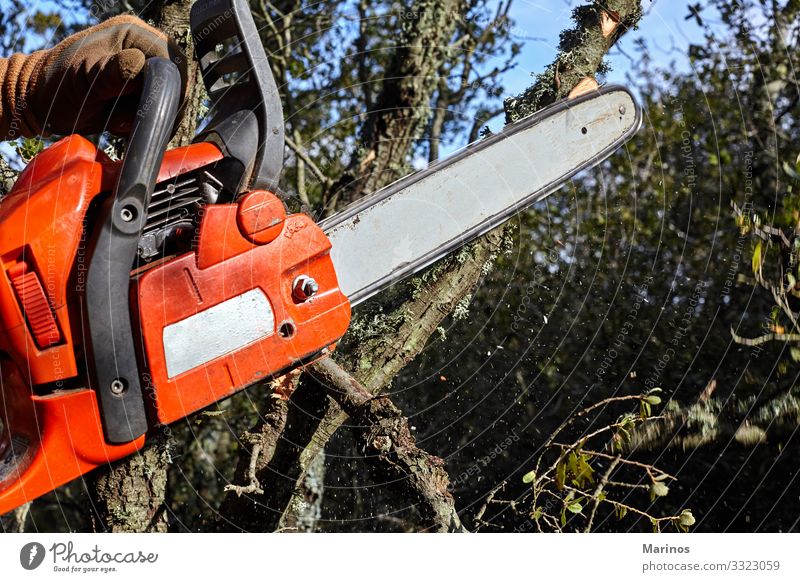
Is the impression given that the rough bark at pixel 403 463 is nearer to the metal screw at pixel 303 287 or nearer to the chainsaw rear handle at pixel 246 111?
the metal screw at pixel 303 287

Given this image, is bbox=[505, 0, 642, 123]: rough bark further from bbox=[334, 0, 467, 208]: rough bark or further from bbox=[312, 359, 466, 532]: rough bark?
bbox=[334, 0, 467, 208]: rough bark

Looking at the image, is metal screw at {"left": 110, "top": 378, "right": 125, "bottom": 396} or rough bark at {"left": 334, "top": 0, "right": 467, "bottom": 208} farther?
rough bark at {"left": 334, "top": 0, "right": 467, "bottom": 208}

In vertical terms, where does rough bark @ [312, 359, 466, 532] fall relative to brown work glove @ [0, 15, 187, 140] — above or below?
below

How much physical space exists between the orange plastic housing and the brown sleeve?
19cm

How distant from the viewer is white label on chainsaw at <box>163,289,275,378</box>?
1.51 meters

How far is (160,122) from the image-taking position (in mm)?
1493

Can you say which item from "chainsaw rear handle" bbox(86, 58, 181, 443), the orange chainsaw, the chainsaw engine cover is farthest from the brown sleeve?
the chainsaw engine cover

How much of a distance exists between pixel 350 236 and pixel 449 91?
2.81 metres

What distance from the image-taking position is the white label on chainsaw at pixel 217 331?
4.94ft

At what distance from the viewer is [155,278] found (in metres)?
1.48
